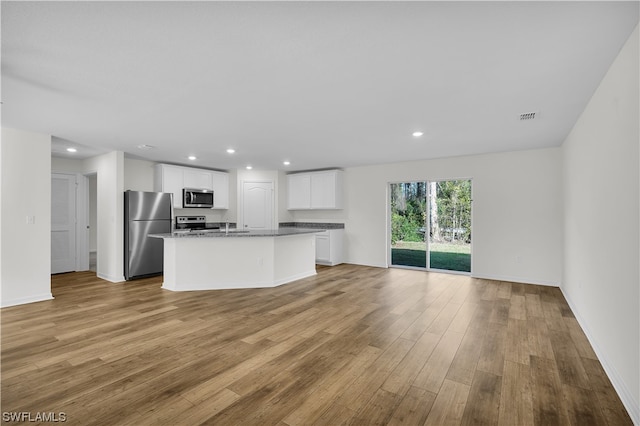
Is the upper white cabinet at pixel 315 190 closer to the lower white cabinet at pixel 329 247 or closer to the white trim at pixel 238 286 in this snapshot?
the lower white cabinet at pixel 329 247

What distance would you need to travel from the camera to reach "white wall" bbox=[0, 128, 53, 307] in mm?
3891

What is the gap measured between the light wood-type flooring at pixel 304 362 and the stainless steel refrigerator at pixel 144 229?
4.27ft

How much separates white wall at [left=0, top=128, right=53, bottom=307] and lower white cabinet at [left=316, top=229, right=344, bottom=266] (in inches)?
187

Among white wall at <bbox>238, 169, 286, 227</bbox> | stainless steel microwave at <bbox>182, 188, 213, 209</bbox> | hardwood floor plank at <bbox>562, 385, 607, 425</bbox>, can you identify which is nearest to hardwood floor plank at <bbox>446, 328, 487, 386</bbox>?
hardwood floor plank at <bbox>562, 385, 607, 425</bbox>

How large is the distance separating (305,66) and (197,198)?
200 inches

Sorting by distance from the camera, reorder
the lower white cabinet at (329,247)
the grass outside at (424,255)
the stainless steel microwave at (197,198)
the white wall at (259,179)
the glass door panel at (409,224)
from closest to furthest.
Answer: the grass outside at (424,255) < the glass door panel at (409,224) < the stainless steel microwave at (197,198) < the lower white cabinet at (329,247) < the white wall at (259,179)

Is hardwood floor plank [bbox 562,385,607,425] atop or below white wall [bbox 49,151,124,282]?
below

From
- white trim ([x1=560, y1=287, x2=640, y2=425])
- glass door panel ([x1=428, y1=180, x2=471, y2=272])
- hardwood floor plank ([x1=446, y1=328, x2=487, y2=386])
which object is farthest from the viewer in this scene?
glass door panel ([x1=428, y1=180, x2=471, y2=272])

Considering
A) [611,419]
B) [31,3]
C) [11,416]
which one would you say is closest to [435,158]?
[611,419]

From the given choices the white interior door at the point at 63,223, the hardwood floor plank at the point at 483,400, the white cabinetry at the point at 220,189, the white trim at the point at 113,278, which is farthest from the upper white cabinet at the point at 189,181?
the hardwood floor plank at the point at 483,400

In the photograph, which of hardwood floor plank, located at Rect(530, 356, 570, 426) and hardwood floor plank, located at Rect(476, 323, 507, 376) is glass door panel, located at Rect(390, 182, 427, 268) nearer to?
hardwood floor plank, located at Rect(476, 323, 507, 376)

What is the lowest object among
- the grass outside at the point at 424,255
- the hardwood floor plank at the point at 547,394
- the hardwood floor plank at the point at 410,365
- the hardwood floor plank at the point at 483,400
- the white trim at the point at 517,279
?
the hardwood floor plank at the point at 547,394

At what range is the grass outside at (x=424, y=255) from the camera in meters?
5.98

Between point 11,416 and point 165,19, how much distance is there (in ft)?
8.24
